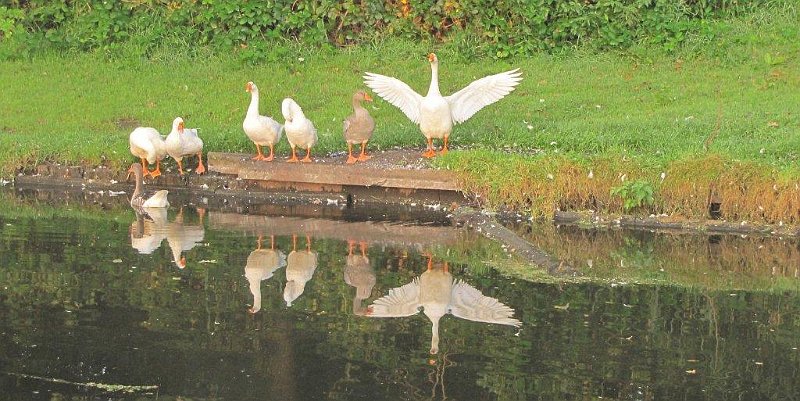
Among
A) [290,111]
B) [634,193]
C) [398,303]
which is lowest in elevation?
[398,303]

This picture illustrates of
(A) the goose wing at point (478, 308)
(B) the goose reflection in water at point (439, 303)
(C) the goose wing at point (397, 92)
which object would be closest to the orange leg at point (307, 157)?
(C) the goose wing at point (397, 92)

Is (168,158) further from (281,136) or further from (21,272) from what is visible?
(21,272)

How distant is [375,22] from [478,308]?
11206 millimetres

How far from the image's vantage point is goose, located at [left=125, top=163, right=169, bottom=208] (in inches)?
631

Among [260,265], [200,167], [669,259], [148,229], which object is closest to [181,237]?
[148,229]

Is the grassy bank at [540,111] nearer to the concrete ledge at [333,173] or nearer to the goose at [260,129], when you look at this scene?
the concrete ledge at [333,173]

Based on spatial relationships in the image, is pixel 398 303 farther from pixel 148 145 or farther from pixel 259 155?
pixel 148 145

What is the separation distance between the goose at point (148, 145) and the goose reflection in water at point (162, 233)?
0.95 metres

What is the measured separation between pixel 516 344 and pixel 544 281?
6.79 ft

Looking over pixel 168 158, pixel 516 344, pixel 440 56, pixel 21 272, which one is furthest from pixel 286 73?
pixel 516 344

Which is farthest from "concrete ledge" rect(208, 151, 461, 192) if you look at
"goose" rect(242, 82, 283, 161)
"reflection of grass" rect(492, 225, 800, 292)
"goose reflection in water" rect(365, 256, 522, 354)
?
"goose reflection in water" rect(365, 256, 522, 354)

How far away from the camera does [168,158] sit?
17797mm

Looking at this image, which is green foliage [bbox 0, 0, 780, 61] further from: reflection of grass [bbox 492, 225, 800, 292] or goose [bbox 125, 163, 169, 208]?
reflection of grass [bbox 492, 225, 800, 292]

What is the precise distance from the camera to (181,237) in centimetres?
1446
